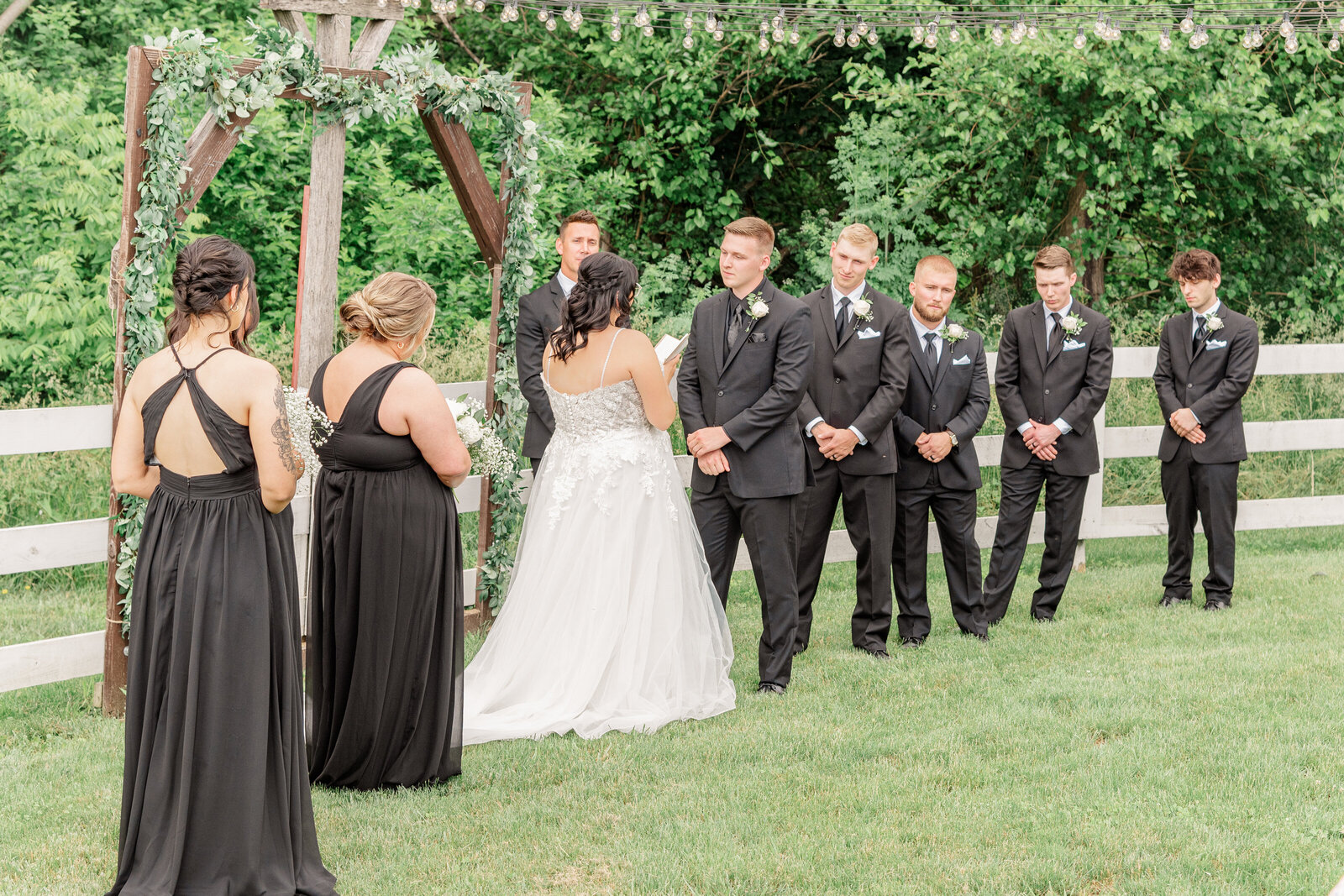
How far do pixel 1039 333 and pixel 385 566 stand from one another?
14.2 feet

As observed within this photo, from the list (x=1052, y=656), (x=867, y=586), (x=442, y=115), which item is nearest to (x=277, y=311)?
(x=442, y=115)

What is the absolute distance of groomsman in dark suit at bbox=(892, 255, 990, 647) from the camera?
6.96 metres

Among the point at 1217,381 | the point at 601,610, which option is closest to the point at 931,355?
the point at 1217,381

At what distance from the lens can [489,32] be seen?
15922mm

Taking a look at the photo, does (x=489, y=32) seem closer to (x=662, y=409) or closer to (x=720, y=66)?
(x=720, y=66)

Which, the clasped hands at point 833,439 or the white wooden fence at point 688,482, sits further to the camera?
the clasped hands at point 833,439

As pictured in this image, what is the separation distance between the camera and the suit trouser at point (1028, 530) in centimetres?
759

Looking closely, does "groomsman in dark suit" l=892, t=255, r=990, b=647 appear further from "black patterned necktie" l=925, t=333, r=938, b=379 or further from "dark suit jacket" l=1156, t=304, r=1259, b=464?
"dark suit jacket" l=1156, t=304, r=1259, b=464

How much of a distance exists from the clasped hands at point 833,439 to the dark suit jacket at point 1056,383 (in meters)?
1.33

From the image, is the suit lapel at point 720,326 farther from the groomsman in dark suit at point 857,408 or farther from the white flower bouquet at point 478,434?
the white flower bouquet at point 478,434

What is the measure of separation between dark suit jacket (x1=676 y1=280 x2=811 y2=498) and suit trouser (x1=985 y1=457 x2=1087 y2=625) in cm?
200

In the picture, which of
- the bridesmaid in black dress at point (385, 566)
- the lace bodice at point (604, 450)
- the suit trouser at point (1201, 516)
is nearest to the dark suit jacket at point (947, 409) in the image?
the suit trouser at point (1201, 516)

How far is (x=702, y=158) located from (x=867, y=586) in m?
9.13

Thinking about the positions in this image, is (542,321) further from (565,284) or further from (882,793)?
(882,793)
